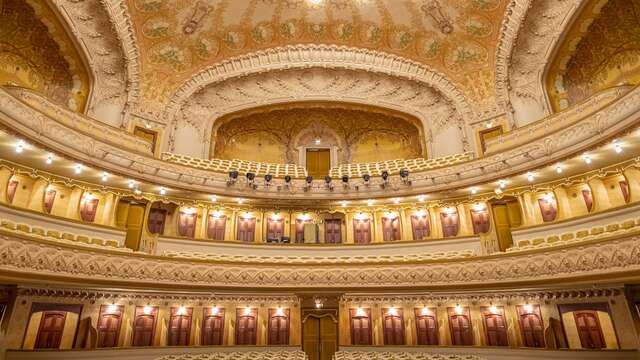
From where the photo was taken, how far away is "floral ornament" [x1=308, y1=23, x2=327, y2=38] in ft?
62.3

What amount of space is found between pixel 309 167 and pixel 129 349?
13.1 meters

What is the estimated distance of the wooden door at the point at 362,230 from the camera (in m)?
16.2

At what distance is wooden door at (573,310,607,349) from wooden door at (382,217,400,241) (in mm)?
6836

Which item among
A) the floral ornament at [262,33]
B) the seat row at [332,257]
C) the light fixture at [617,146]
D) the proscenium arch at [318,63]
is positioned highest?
the floral ornament at [262,33]

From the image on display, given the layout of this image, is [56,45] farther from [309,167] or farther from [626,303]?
[626,303]

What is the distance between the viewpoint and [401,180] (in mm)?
15570

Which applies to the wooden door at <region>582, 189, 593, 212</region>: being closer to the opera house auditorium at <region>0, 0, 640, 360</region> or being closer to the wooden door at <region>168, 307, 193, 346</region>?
the opera house auditorium at <region>0, 0, 640, 360</region>

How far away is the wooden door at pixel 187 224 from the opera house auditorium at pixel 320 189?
135mm

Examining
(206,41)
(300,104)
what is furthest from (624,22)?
(206,41)

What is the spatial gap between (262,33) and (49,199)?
12.3 m

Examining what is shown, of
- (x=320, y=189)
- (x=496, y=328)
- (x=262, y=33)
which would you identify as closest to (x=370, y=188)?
(x=320, y=189)

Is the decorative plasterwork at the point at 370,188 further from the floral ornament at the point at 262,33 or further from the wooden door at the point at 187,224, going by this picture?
Answer: the floral ornament at the point at 262,33

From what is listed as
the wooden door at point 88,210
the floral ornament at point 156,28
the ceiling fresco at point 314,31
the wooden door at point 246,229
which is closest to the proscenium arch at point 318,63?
the ceiling fresco at point 314,31

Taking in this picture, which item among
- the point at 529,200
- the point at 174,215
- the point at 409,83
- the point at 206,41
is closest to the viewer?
the point at 529,200
